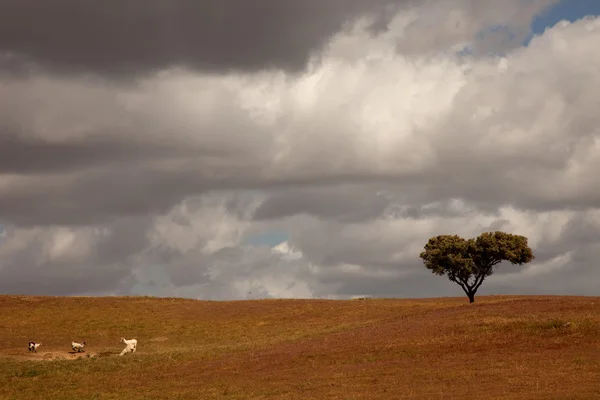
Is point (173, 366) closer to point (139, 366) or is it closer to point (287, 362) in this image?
point (139, 366)

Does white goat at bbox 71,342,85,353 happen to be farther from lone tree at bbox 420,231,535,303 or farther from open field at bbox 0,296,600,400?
lone tree at bbox 420,231,535,303

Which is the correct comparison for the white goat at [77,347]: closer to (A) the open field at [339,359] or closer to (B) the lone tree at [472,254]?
(A) the open field at [339,359]

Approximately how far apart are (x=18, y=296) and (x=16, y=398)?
7492cm

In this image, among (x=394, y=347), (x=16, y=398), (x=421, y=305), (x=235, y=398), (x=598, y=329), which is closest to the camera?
(x=235, y=398)

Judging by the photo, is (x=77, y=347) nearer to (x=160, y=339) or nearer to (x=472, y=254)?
(x=160, y=339)

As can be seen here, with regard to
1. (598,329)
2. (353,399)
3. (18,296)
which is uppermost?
(18,296)

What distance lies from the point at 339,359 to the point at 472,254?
171ft

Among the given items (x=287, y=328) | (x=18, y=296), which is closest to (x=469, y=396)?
(x=287, y=328)

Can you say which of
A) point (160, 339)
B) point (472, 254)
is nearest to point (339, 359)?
point (160, 339)

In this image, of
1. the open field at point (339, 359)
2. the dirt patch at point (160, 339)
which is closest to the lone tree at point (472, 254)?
the open field at point (339, 359)

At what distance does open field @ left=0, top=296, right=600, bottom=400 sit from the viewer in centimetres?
3809

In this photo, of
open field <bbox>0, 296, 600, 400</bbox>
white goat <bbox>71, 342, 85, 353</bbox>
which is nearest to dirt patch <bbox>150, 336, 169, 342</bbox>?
open field <bbox>0, 296, 600, 400</bbox>

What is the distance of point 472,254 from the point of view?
98062mm

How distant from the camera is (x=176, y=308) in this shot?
10406cm
